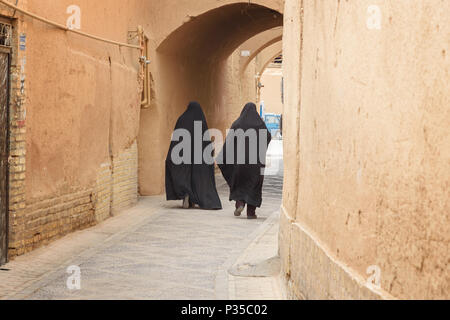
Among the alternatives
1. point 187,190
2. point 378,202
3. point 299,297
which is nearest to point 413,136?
point 378,202

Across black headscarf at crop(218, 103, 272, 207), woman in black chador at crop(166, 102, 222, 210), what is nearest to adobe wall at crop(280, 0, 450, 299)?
black headscarf at crop(218, 103, 272, 207)

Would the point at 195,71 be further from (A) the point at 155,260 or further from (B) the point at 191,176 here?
(A) the point at 155,260

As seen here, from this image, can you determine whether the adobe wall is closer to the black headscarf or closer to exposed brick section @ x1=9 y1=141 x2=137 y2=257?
exposed brick section @ x1=9 y1=141 x2=137 y2=257

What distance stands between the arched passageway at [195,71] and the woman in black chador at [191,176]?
1244 millimetres

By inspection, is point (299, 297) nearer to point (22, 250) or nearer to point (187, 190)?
point (22, 250)

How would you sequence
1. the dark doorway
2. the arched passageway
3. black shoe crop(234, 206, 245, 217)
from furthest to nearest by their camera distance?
the arched passageway, black shoe crop(234, 206, 245, 217), the dark doorway

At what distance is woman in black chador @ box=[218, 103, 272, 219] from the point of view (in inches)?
403

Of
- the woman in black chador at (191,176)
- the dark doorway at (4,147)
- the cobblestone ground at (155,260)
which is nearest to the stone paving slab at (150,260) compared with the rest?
the cobblestone ground at (155,260)

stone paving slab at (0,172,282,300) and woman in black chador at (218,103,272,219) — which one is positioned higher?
woman in black chador at (218,103,272,219)

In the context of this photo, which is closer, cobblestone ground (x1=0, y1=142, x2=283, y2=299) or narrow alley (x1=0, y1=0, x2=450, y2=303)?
narrow alley (x1=0, y1=0, x2=450, y2=303)

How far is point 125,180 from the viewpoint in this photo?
10688 millimetres

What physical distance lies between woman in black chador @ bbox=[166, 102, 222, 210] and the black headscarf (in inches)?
22.2

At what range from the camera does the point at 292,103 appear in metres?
5.94

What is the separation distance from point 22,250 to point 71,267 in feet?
2.24
